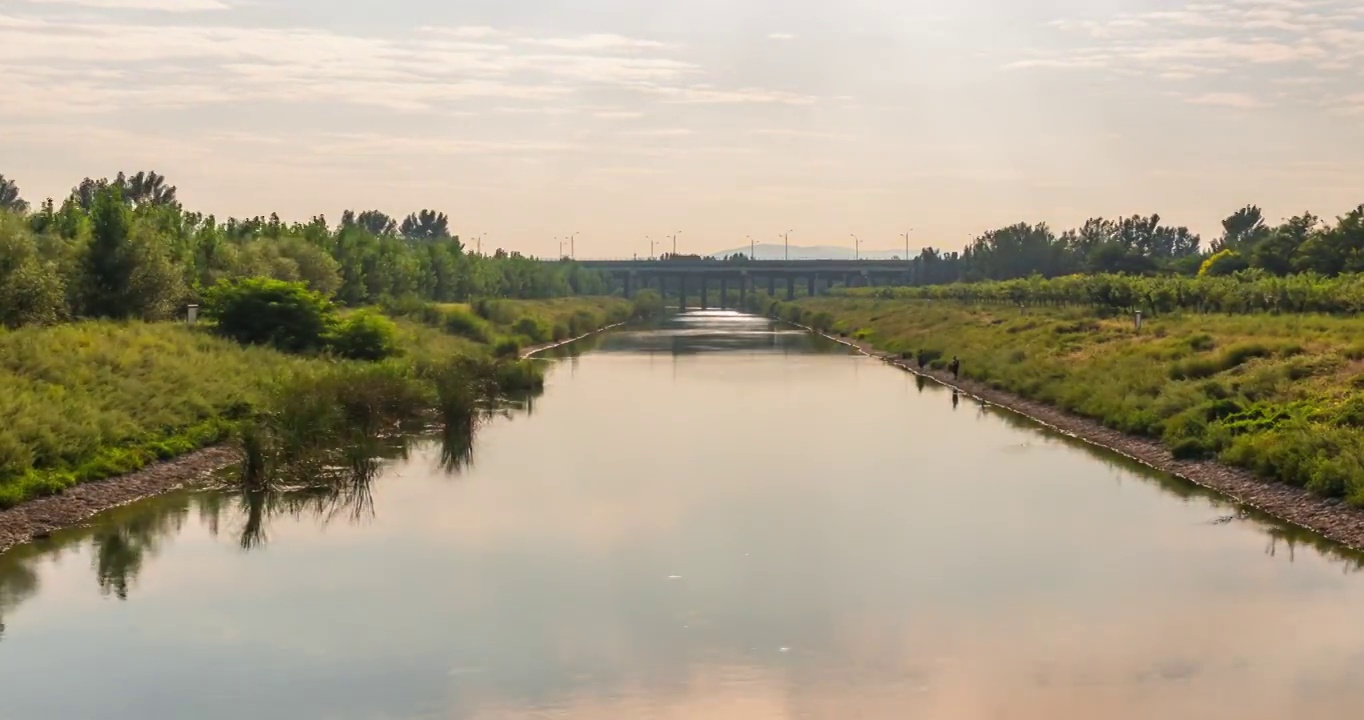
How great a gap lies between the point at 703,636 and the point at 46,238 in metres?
45.1

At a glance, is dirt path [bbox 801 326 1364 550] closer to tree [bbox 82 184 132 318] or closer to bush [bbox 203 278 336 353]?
bush [bbox 203 278 336 353]

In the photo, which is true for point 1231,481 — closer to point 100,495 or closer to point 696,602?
point 696,602

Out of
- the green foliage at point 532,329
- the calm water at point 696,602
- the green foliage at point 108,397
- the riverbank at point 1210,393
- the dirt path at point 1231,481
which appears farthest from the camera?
the green foliage at point 532,329

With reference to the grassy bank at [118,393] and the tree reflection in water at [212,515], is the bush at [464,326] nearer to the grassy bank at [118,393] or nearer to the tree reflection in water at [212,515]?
the grassy bank at [118,393]

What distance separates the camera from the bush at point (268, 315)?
57656 mm

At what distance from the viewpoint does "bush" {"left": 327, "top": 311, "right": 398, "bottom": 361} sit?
2359 inches

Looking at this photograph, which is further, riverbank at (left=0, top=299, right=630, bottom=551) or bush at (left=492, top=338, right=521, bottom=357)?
bush at (left=492, top=338, right=521, bottom=357)

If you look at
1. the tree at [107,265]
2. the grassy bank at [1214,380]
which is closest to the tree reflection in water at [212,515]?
the tree at [107,265]

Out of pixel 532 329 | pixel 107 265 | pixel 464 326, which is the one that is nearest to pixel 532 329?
pixel 532 329

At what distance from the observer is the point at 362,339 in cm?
6066

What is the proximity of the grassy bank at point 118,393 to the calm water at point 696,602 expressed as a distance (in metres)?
2.47

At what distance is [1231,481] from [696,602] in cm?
1790

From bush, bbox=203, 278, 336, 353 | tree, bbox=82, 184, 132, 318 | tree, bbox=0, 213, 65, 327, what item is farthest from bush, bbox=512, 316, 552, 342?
tree, bbox=0, 213, 65, 327

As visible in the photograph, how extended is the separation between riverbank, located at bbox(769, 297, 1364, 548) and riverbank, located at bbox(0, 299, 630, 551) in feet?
89.3
